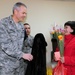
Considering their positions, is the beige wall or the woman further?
the beige wall

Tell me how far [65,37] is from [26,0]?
1.35 metres

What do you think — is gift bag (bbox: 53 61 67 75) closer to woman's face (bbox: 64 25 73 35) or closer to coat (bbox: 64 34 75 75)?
coat (bbox: 64 34 75 75)

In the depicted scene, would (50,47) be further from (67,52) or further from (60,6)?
(67,52)

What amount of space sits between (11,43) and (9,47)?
0.19 feet

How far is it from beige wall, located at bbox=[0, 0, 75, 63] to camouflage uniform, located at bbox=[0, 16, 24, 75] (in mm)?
1206

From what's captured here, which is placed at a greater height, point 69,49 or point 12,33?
point 12,33

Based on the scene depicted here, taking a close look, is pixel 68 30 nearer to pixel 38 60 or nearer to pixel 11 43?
pixel 38 60

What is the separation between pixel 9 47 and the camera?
85.7 inches

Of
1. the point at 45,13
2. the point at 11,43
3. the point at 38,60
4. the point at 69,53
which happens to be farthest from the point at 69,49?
the point at 45,13

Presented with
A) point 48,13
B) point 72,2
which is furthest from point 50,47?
point 72,2

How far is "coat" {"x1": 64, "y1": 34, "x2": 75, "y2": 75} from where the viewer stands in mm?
2332

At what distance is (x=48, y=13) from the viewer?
11.5ft

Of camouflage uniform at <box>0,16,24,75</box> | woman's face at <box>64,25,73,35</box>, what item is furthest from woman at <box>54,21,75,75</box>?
camouflage uniform at <box>0,16,24,75</box>

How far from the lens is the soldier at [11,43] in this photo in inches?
85.6
